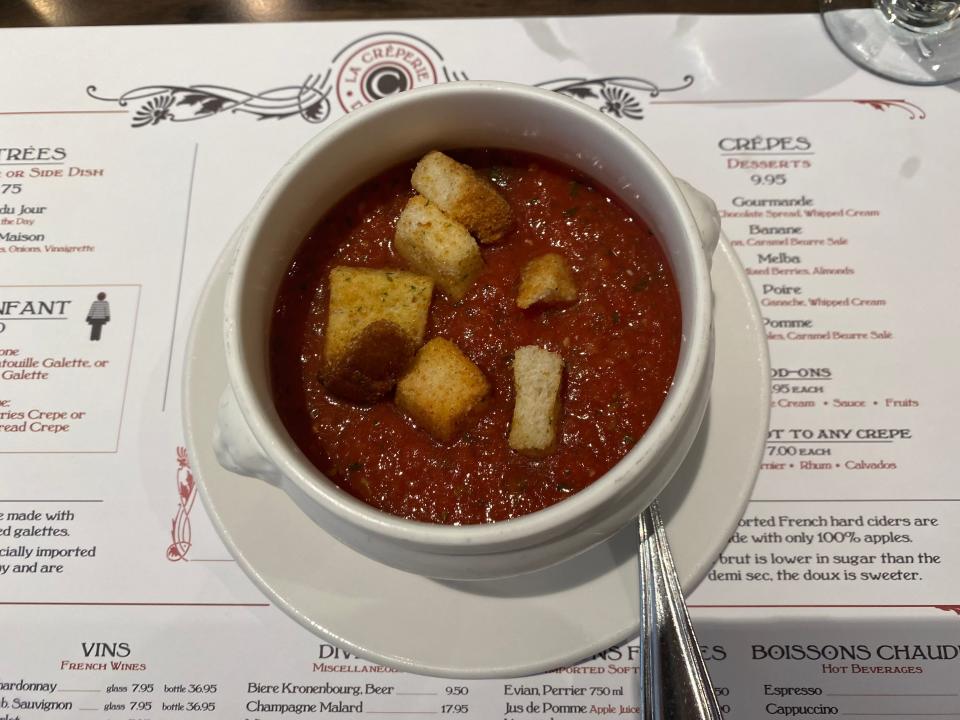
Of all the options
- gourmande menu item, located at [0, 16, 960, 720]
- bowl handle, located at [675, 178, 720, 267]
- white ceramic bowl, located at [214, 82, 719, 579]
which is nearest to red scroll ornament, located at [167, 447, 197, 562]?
gourmande menu item, located at [0, 16, 960, 720]

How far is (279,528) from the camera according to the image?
1.30 m

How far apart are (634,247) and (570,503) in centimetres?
57

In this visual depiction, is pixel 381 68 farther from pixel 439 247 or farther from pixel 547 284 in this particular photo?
pixel 547 284

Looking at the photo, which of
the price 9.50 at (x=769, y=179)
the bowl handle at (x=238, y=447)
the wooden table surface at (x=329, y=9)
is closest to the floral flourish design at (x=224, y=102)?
the wooden table surface at (x=329, y=9)

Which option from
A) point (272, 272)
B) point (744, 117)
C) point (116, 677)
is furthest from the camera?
point (744, 117)

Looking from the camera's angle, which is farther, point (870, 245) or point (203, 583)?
point (870, 245)

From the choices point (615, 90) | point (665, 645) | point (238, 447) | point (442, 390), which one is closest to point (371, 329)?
point (442, 390)

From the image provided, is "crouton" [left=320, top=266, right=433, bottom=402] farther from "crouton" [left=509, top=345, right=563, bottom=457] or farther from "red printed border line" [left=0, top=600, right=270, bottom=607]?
"red printed border line" [left=0, top=600, right=270, bottom=607]

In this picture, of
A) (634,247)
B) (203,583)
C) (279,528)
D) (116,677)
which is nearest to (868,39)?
(634,247)

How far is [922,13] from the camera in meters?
1.78

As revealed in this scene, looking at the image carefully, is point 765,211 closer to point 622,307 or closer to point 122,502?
point 622,307

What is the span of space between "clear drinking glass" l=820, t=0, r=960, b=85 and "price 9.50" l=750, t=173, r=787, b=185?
0.41 meters

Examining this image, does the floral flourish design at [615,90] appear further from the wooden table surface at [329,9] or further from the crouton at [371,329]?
the crouton at [371,329]

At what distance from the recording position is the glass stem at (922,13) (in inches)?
69.9
